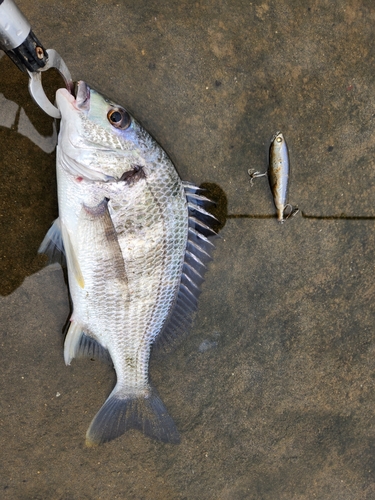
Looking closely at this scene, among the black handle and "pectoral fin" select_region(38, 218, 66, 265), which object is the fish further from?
the black handle

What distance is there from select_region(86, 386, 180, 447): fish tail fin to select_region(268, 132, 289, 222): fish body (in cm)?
173

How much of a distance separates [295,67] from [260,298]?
1807 millimetres

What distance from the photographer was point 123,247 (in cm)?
218

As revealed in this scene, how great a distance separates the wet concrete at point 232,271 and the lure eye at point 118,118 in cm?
46

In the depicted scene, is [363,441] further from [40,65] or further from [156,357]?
[40,65]

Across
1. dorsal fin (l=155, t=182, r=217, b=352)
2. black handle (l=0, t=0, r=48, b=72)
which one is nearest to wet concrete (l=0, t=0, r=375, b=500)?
dorsal fin (l=155, t=182, r=217, b=352)

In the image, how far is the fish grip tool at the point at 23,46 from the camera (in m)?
1.57

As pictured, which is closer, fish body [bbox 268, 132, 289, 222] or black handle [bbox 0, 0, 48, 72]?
black handle [bbox 0, 0, 48, 72]

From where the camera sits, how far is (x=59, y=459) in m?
2.61

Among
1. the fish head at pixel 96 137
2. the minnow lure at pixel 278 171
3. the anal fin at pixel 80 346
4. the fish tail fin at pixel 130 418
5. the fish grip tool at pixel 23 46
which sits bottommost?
the fish tail fin at pixel 130 418

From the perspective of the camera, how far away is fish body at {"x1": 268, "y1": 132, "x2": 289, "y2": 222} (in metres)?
2.59

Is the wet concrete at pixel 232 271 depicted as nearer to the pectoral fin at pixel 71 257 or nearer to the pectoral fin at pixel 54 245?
the pectoral fin at pixel 54 245

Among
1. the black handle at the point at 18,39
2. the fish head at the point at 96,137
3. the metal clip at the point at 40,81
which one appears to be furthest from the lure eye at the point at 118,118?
the black handle at the point at 18,39

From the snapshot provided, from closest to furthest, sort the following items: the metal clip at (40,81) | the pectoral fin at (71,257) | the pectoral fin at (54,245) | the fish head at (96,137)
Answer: the metal clip at (40,81) < the fish head at (96,137) < the pectoral fin at (71,257) < the pectoral fin at (54,245)
